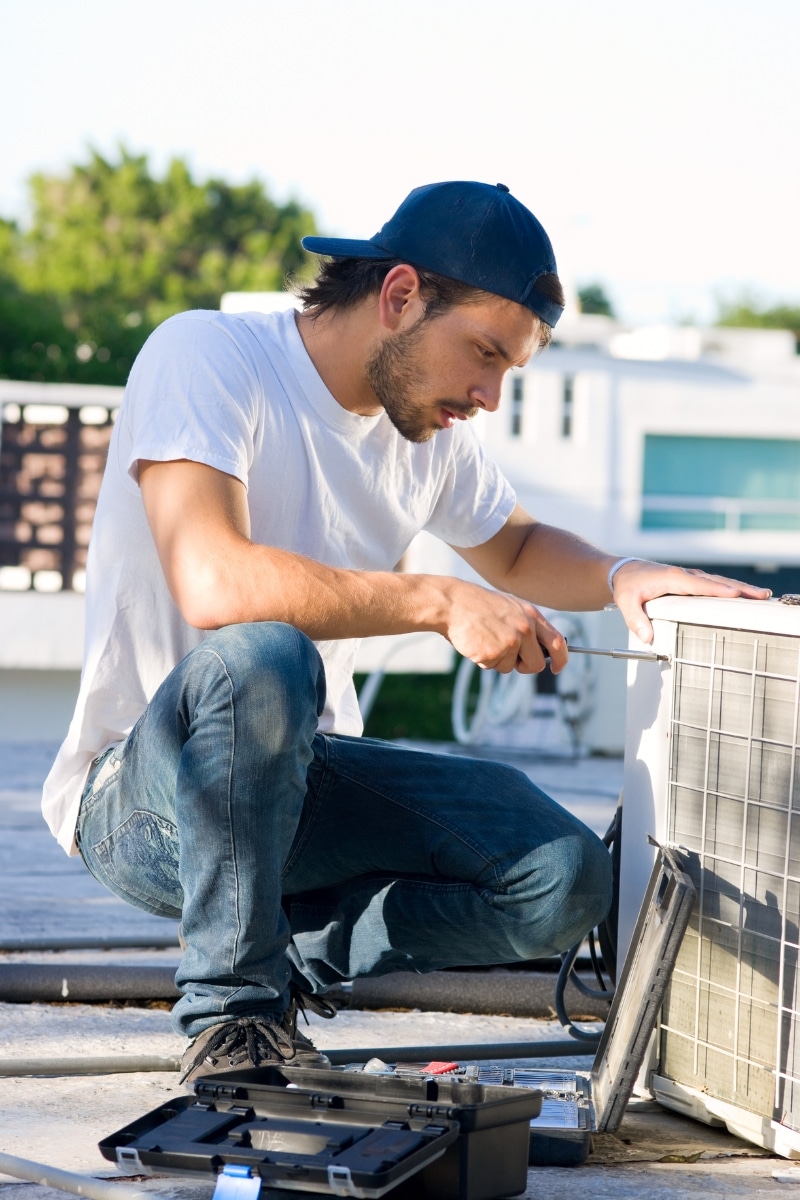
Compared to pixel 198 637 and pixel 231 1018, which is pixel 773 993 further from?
pixel 198 637

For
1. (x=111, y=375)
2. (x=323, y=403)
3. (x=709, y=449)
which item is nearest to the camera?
(x=323, y=403)

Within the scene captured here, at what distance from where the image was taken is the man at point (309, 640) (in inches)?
61.2

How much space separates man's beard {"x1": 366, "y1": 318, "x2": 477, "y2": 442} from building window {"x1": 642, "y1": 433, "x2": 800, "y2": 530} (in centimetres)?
2060

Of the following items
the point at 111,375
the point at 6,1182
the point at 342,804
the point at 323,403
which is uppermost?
A: the point at 111,375

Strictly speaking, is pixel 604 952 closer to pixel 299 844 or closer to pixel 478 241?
pixel 299 844

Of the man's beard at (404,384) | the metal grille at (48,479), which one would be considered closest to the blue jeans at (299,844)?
the man's beard at (404,384)

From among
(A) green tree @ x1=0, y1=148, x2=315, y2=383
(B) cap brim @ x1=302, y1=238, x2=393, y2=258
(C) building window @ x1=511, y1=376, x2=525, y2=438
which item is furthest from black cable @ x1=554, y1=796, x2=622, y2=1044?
(A) green tree @ x1=0, y1=148, x2=315, y2=383

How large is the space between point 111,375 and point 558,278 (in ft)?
36.7

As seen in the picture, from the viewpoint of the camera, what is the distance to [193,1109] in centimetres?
130

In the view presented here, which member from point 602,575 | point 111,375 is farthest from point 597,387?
point 602,575

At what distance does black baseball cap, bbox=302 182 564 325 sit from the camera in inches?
71.7

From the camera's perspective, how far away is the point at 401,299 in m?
1.89

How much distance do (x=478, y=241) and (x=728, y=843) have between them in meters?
0.84

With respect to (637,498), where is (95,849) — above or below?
below
